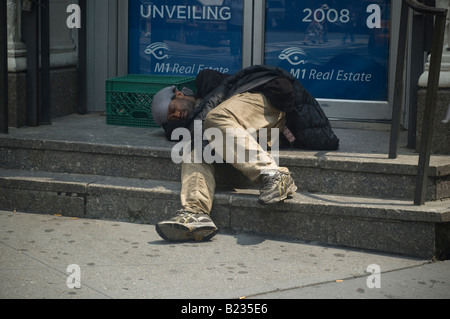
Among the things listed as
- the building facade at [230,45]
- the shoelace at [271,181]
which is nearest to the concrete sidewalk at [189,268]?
the shoelace at [271,181]

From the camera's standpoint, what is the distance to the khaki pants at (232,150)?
4.80m

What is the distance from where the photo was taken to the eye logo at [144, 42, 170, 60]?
7.04 meters

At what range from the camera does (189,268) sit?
4293 mm

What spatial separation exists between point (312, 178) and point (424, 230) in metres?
0.89

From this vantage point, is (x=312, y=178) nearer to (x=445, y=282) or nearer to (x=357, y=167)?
(x=357, y=167)

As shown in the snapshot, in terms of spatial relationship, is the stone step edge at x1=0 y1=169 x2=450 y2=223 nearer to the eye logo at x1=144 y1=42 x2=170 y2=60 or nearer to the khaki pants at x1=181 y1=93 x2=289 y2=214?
the khaki pants at x1=181 y1=93 x2=289 y2=214

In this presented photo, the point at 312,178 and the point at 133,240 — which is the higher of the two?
the point at 312,178

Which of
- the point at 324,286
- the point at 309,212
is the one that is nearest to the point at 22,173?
the point at 309,212

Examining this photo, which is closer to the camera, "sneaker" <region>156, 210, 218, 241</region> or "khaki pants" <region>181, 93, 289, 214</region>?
"sneaker" <region>156, 210, 218, 241</region>


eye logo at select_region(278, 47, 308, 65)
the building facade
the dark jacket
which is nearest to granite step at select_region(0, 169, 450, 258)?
the dark jacket

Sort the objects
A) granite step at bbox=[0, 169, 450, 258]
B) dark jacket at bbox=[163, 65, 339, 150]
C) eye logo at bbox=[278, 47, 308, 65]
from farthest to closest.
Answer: eye logo at bbox=[278, 47, 308, 65], dark jacket at bbox=[163, 65, 339, 150], granite step at bbox=[0, 169, 450, 258]

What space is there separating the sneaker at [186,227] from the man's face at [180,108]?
948mm

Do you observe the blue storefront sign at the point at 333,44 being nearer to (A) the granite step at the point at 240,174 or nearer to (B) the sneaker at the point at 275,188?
(A) the granite step at the point at 240,174
